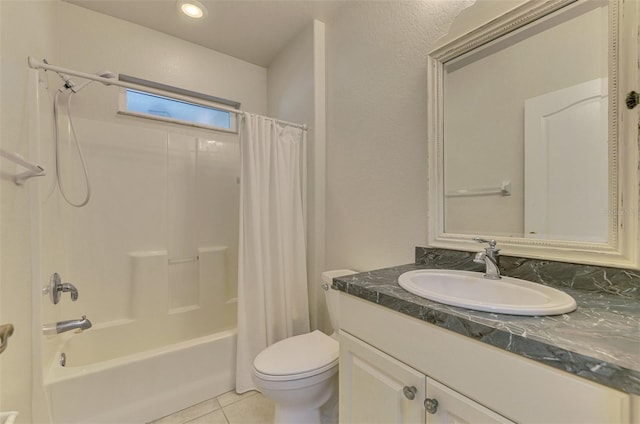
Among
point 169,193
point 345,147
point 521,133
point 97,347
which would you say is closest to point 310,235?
point 345,147

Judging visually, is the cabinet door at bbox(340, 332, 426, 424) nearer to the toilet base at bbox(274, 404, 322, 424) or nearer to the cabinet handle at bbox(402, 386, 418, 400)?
the cabinet handle at bbox(402, 386, 418, 400)

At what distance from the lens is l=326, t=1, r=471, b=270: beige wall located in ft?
4.28

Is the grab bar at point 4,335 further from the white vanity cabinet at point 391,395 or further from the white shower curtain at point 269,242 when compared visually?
the white shower curtain at point 269,242

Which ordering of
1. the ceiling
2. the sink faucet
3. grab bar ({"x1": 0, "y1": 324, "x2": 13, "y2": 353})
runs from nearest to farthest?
1. grab bar ({"x1": 0, "y1": 324, "x2": 13, "y2": 353})
2. the sink faucet
3. the ceiling

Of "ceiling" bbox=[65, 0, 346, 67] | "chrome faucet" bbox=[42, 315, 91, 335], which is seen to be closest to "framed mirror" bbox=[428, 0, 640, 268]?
"ceiling" bbox=[65, 0, 346, 67]

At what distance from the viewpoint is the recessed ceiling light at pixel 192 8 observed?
5.34 feet

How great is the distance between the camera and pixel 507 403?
56 centimetres

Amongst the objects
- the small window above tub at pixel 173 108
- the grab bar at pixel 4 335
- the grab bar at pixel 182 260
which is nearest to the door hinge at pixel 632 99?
the grab bar at pixel 4 335

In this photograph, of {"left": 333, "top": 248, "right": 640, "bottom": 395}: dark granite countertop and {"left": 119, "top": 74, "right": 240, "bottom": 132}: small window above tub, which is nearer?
{"left": 333, "top": 248, "right": 640, "bottom": 395}: dark granite countertop

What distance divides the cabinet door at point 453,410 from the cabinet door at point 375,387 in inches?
1.3

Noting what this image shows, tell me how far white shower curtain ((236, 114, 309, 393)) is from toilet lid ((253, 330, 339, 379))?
0.36 meters

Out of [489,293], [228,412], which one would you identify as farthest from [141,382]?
[489,293]

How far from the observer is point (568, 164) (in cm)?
87

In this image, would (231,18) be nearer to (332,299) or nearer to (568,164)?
(332,299)
